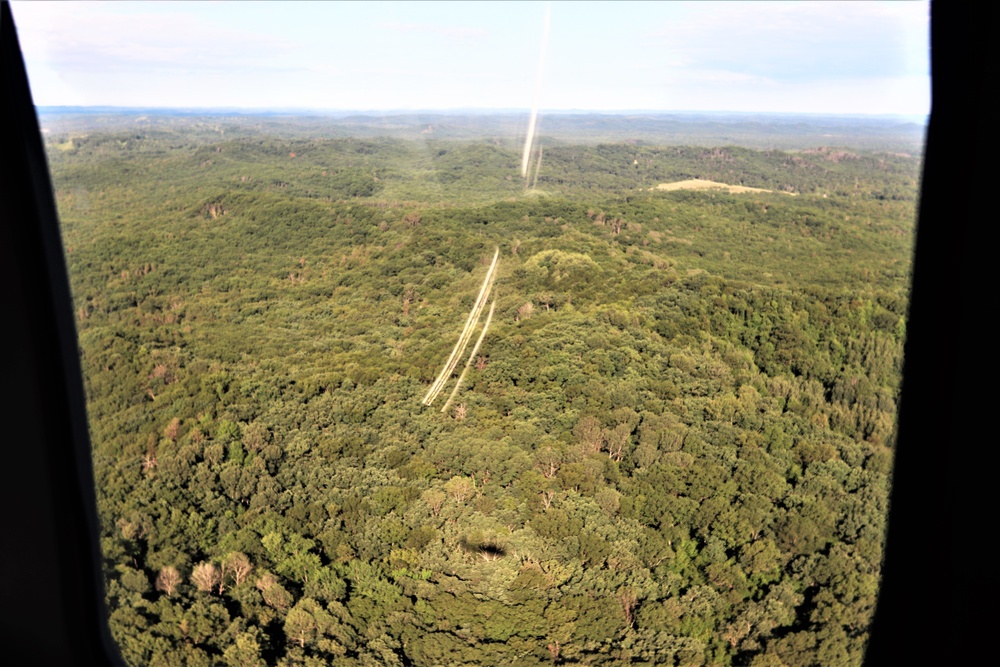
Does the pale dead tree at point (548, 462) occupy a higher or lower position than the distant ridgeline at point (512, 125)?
lower

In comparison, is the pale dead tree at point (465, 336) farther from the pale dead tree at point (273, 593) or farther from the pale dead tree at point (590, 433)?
the pale dead tree at point (590, 433)

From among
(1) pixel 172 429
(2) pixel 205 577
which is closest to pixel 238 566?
(2) pixel 205 577

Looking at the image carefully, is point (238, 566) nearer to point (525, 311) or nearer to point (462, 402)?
point (462, 402)

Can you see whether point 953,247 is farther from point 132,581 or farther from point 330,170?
point 330,170

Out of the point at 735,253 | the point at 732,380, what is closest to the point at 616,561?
the point at 732,380

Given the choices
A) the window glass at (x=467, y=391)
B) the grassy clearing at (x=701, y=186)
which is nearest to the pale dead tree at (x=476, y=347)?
the window glass at (x=467, y=391)

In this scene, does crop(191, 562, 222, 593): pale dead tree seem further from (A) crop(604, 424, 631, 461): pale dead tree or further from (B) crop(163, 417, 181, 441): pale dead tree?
(A) crop(604, 424, 631, 461): pale dead tree

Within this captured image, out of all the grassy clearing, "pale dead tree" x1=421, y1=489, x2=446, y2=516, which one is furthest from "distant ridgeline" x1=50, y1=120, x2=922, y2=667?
the grassy clearing
